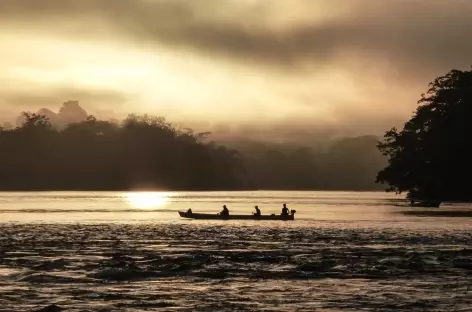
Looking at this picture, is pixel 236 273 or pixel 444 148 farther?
pixel 444 148

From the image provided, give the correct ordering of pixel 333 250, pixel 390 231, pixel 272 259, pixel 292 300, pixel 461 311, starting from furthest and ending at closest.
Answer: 1. pixel 390 231
2. pixel 333 250
3. pixel 272 259
4. pixel 292 300
5. pixel 461 311

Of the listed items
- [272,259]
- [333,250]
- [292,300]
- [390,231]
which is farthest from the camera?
[390,231]

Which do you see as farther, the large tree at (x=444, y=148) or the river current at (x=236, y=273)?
the large tree at (x=444, y=148)

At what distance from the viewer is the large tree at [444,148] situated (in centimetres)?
17300

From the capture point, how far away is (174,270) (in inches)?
1781

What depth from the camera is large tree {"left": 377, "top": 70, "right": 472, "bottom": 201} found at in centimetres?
17300

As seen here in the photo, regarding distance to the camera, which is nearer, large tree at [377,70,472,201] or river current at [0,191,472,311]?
river current at [0,191,472,311]

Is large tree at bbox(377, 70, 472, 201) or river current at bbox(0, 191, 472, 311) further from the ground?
large tree at bbox(377, 70, 472, 201)

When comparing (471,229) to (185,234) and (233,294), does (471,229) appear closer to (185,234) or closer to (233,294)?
(185,234)

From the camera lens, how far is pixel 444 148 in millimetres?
174750

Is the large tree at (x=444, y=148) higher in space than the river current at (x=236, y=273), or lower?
higher

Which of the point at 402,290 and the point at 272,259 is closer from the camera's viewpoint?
the point at 402,290

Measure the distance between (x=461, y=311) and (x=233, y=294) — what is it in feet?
33.2

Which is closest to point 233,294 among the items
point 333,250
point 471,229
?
point 333,250
